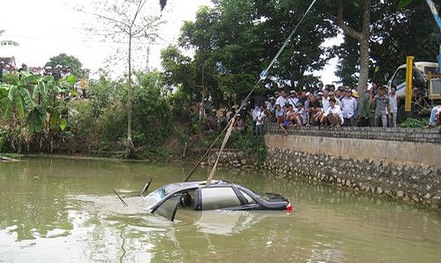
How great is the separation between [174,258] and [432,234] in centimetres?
596

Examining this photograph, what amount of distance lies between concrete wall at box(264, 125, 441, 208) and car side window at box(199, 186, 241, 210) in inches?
239

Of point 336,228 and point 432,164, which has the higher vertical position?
point 432,164

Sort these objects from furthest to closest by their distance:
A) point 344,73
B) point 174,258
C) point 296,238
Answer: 1. point 344,73
2. point 296,238
3. point 174,258

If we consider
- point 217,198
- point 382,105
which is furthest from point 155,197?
point 382,105

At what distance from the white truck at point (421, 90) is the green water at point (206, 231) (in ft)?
12.9

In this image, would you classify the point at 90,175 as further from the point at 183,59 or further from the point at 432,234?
the point at 432,234

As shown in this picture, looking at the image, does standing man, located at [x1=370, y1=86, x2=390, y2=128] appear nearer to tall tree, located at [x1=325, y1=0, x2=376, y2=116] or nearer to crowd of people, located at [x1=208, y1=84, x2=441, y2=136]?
crowd of people, located at [x1=208, y1=84, x2=441, y2=136]

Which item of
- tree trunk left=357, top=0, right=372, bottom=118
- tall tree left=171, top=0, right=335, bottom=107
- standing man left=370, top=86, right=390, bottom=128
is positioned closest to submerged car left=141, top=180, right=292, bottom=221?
standing man left=370, top=86, right=390, bottom=128

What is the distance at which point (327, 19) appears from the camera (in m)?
23.6

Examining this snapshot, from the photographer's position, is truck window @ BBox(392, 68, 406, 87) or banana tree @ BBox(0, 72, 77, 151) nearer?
truck window @ BBox(392, 68, 406, 87)

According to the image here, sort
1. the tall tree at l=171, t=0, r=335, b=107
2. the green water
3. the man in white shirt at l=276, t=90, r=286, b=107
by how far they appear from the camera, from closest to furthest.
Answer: the green water → the man in white shirt at l=276, t=90, r=286, b=107 → the tall tree at l=171, t=0, r=335, b=107

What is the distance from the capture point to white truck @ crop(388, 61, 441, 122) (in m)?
16.1

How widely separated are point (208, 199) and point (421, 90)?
1032 cm

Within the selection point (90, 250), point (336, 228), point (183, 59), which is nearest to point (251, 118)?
point (183, 59)
